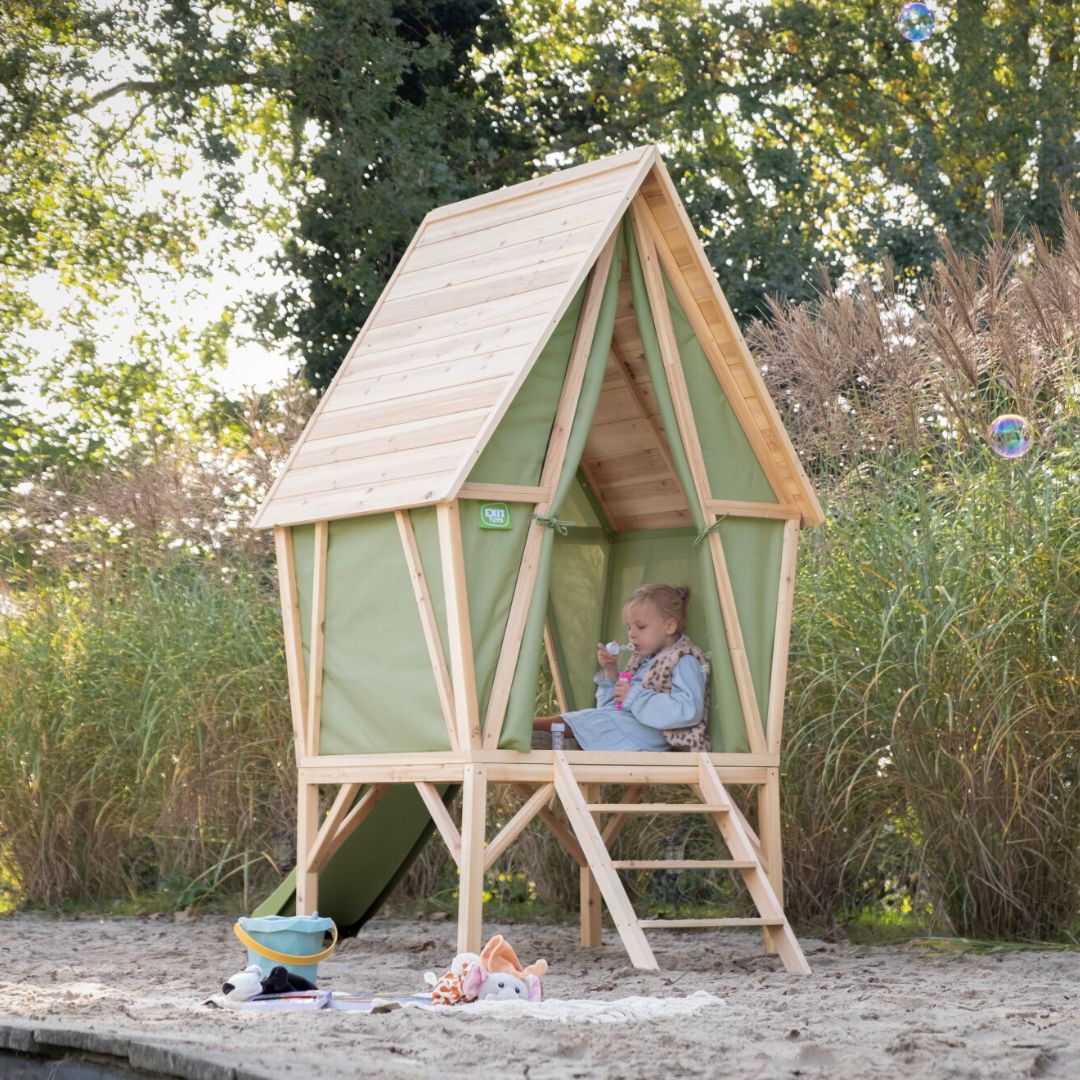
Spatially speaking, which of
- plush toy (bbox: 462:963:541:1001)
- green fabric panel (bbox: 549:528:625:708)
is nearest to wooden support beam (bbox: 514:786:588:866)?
green fabric panel (bbox: 549:528:625:708)

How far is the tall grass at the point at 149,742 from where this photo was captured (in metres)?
6.98

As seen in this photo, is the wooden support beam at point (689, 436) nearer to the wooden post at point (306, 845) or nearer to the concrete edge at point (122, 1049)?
the wooden post at point (306, 845)

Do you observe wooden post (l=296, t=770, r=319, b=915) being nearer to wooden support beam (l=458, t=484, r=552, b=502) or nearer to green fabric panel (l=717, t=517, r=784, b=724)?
wooden support beam (l=458, t=484, r=552, b=502)

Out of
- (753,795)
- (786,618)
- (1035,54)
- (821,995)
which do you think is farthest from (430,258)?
(1035,54)

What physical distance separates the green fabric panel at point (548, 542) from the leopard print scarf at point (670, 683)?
2.11 feet

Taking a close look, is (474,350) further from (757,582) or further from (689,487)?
(757,582)

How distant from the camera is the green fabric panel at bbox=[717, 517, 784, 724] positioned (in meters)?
5.46

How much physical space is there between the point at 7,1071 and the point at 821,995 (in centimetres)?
201

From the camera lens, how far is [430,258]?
6121 millimetres

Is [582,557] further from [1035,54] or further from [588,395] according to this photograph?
[1035,54]

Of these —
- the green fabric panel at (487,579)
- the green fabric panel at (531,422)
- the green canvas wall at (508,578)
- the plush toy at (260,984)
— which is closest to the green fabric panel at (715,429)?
the green canvas wall at (508,578)

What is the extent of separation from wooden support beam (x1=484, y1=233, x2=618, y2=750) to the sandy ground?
851 mm

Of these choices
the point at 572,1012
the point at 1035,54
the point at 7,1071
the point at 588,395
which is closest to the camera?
the point at 7,1071

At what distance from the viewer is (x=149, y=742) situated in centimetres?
708
